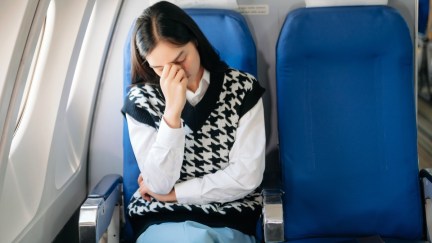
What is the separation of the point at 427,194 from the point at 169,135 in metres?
1.11

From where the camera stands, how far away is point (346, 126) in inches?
75.6

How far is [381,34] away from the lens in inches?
73.6

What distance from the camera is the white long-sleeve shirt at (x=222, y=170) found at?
1.62 meters

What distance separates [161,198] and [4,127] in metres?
0.60

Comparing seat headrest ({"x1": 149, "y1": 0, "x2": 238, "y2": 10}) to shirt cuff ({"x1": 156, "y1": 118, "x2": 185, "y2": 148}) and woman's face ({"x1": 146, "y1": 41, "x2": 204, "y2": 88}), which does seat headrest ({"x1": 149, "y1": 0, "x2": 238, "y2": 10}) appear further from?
shirt cuff ({"x1": 156, "y1": 118, "x2": 185, "y2": 148})

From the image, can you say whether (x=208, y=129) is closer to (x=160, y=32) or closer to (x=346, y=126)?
(x=160, y=32)

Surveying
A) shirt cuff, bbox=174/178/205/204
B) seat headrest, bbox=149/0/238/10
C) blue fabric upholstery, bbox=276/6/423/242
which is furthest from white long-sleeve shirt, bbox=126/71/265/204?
seat headrest, bbox=149/0/238/10

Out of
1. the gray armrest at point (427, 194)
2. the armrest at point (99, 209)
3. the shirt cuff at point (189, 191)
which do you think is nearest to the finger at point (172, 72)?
the shirt cuff at point (189, 191)

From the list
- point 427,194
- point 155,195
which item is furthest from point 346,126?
point 155,195

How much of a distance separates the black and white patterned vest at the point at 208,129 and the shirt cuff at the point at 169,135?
0.12 meters

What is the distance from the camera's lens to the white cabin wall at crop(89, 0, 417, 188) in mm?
2105

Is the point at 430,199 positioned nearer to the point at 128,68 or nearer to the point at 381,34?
the point at 381,34

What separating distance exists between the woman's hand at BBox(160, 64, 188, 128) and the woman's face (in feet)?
0.07

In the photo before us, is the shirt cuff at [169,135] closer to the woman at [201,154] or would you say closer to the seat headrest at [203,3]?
the woman at [201,154]
